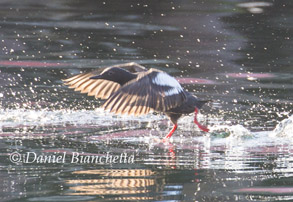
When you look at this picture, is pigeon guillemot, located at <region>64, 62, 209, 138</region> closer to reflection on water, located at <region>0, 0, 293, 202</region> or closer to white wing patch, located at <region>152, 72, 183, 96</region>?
white wing patch, located at <region>152, 72, 183, 96</region>

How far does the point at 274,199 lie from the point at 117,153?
194 centimetres

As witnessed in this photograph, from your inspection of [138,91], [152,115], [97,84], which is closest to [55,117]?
[97,84]

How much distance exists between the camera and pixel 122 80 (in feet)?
27.1

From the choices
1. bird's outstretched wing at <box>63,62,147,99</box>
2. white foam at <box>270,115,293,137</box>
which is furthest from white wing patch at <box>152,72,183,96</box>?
white foam at <box>270,115,293,137</box>

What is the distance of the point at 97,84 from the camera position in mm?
8719

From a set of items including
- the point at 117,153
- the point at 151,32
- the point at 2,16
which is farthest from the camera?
the point at 2,16

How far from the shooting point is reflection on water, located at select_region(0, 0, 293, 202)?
20.3ft

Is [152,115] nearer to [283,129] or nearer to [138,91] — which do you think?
[283,129]

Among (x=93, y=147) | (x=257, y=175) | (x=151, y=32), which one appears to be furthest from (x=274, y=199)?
(x=151, y=32)

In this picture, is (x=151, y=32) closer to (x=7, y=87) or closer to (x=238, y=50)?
(x=238, y=50)

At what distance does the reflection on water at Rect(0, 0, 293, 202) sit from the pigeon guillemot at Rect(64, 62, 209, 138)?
1.08ft

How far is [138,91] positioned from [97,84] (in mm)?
1411

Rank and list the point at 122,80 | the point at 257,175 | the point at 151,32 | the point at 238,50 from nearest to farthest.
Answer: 1. the point at 257,175
2. the point at 122,80
3. the point at 238,50
4. the point at 151,32

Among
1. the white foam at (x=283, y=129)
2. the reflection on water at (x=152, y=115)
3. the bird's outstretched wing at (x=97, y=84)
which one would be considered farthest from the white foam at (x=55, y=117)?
the white foam at (x=283, y=129)
